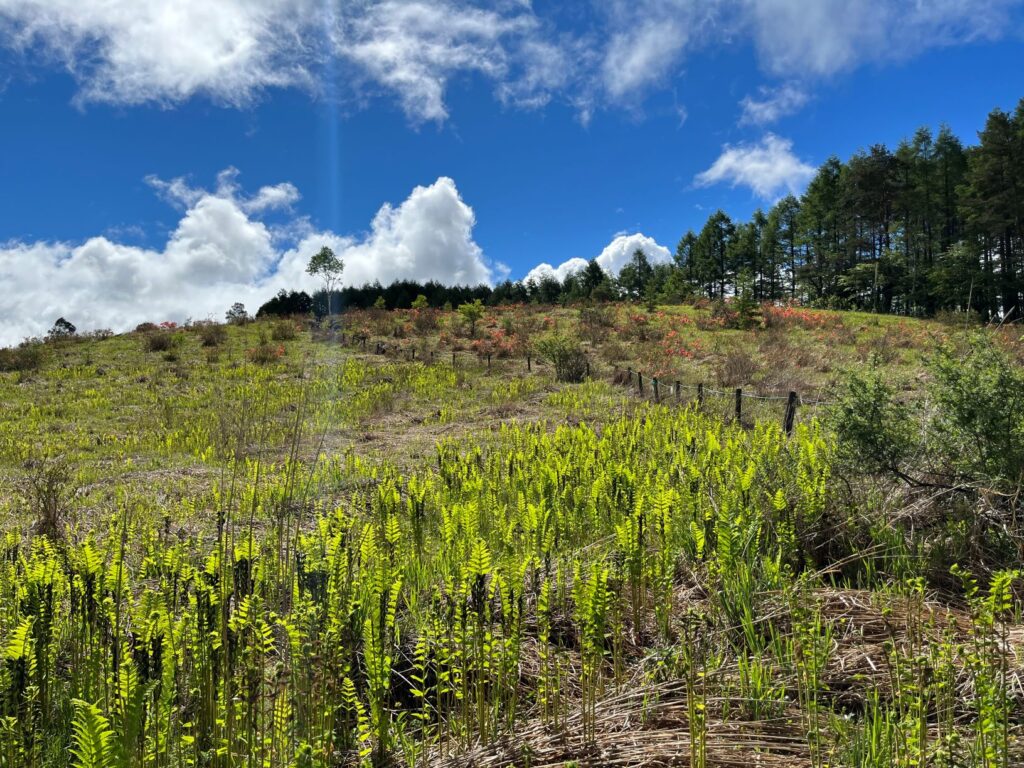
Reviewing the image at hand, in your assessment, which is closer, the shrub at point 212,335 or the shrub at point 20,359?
the shrub at point 20,359

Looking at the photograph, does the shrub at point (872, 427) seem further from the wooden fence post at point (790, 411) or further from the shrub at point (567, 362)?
the shrub at point (567, 362)

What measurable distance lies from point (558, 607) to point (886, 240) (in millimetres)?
53515

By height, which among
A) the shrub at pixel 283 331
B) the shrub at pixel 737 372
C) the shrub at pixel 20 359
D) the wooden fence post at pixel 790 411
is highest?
the shrub at pixel 283 331

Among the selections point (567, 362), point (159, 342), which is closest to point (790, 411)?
point (567, 362)

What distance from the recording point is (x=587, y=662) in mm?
1967

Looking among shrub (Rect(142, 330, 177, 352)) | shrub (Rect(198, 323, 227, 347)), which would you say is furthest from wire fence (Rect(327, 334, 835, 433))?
shrub (Rect(142, 330, 177, 352))

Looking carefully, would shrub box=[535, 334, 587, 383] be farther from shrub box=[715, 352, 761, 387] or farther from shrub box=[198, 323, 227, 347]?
shrub box=[198, 323, 227, 347]

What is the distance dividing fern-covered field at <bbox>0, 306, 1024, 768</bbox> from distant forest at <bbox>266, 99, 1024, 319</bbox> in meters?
22.5

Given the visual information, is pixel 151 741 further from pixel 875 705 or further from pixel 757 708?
pixel 875 705

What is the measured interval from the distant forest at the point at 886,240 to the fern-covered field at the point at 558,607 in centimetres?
2245

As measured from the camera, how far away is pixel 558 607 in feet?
9.43

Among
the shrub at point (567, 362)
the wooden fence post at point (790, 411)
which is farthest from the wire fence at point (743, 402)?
the shrub at point (567, 362)

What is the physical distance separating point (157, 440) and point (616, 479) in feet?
27.8

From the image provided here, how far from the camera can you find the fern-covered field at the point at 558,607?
1696 mm
